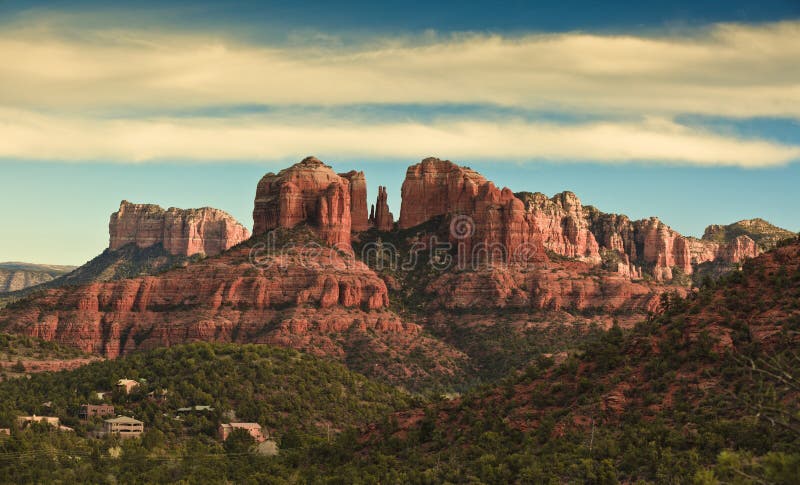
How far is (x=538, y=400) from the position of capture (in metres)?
92.2

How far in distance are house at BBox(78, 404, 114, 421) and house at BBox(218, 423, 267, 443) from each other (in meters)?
13.6

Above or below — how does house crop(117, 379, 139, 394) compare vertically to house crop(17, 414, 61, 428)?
above

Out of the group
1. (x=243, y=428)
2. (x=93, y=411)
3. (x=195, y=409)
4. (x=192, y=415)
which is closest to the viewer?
(x=243, y=428)

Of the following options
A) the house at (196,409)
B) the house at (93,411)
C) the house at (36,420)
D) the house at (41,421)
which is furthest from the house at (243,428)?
the house at (36,420)

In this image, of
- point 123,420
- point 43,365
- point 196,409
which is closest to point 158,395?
point 196,409

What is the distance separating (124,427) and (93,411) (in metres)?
6.83

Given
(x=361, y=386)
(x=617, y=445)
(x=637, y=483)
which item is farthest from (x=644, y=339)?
(x=361, y=386)

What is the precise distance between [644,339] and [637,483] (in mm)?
20425

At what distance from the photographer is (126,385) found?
528ft

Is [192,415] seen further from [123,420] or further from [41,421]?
[41,421]

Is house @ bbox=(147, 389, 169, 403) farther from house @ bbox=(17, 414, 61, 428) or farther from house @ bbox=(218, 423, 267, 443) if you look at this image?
house @ bbox=(17, 414, 61, 428)

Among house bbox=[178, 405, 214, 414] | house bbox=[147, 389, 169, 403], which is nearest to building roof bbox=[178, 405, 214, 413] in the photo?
house bbox=[178, 405, 214, 414]

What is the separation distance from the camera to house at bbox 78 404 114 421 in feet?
486

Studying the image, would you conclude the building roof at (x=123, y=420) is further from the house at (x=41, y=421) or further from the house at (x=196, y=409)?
the house at (x=196, y=409)
